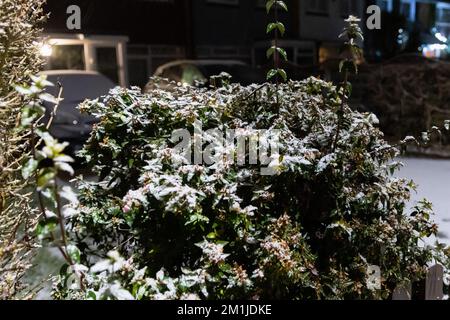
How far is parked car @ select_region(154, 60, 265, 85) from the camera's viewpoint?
37.9ft

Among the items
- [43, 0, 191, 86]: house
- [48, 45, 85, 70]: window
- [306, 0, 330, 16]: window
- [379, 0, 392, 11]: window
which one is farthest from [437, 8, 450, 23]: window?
[48, 45, 85, 70]: window

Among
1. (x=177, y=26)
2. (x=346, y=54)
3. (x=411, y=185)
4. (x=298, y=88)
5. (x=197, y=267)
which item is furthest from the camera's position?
(x=177, y=26)

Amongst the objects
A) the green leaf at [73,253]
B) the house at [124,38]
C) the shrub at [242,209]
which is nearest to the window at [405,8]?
the house at [124,38]

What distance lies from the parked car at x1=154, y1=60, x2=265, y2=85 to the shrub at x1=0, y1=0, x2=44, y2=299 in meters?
8.89

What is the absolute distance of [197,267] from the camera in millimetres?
2109

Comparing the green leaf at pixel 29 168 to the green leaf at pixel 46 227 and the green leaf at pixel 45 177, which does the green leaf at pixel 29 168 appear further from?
the green leaf at pixel 46 227

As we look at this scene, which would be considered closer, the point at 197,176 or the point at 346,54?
the point at 197,176

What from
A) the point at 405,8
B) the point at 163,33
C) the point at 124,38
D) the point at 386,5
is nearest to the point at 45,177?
the point at 124,38

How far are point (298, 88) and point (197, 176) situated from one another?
4.70ft

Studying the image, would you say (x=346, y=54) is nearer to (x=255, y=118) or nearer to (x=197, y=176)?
(x=255, y=118)

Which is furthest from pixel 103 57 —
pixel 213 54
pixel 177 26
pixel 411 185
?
pixel 411 185

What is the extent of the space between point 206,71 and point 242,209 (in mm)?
9852

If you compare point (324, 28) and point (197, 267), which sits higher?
point (324, 28)
